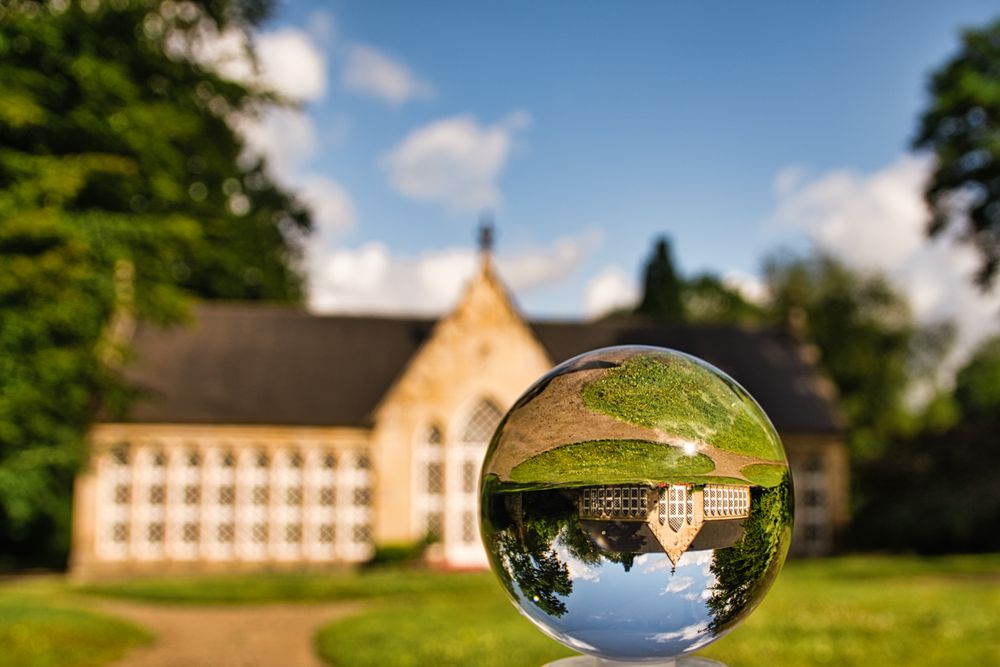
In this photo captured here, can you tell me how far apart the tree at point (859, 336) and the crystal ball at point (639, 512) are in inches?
1945

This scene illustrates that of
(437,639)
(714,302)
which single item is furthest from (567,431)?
(714,302)

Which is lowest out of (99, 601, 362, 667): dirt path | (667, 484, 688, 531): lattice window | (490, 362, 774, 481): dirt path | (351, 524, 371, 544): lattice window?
(99, 601, 362, 667): dirt path

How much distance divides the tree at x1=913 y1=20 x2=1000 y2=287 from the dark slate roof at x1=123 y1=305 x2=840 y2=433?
27.9 ft

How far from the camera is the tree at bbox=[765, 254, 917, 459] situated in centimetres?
5222

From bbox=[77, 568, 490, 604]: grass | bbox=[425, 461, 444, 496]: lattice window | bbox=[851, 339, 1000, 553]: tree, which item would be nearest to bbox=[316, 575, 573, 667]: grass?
bbox=[77, 568, 490, 604]: grass

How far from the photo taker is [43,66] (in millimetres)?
18156

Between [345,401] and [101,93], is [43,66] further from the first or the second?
[345,401]

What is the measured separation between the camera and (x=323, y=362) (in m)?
33.4

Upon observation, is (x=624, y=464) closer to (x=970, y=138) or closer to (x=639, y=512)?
(x=639, y=512)

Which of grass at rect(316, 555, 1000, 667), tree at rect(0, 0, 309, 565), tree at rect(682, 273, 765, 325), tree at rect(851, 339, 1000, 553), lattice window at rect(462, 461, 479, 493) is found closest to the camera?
grass at rect(316, 555, 1000, 667)

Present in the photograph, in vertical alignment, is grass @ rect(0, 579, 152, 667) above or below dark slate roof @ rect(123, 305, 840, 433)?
below

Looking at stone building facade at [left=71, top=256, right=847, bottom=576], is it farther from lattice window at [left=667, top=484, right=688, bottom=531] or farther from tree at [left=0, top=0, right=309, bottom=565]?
lattice window at [left=667, top=484, right=688, bottom=531]

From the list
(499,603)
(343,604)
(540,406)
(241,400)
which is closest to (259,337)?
(241,400)

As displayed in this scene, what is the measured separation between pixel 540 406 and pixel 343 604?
19.1m
